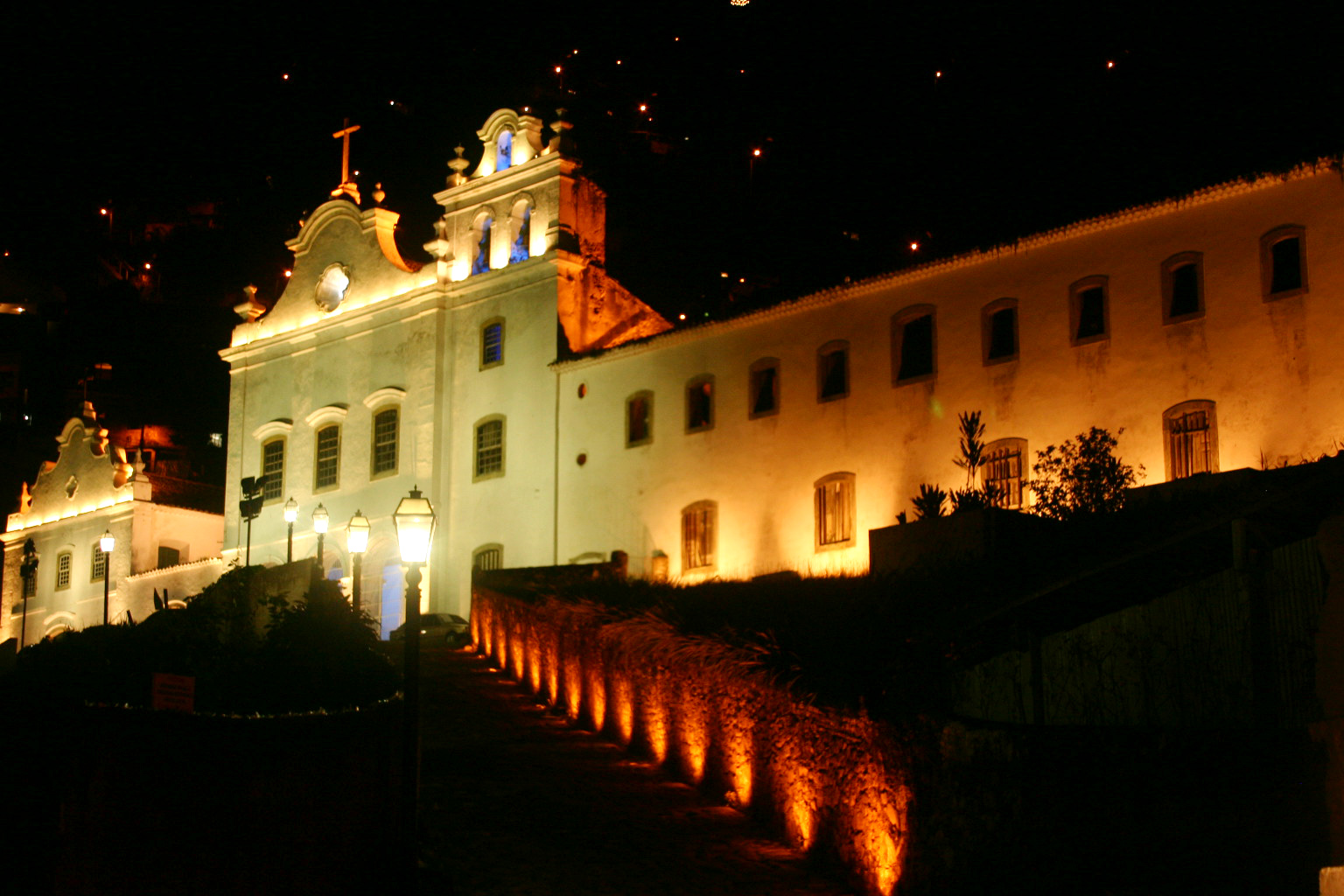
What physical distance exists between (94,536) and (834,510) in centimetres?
2897

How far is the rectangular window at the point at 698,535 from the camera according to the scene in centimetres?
2911

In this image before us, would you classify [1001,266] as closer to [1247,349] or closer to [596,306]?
[1247,349]

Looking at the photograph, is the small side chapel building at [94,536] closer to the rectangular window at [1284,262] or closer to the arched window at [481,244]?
the arched window at [481,244]

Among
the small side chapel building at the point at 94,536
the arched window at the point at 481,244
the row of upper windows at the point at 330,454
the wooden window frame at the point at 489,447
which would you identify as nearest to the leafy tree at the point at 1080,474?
the wooden window frame at the point at 489,447

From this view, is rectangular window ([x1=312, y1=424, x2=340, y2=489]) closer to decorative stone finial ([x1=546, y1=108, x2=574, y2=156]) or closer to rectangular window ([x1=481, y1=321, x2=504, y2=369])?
rectangular window ([x1=481, y1=321, x2=504, y2=369])

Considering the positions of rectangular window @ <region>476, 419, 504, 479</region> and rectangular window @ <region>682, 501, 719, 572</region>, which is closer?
rectangular window @ <region>682, 501, 719, 572</region>

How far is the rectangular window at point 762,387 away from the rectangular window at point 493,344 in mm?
8112

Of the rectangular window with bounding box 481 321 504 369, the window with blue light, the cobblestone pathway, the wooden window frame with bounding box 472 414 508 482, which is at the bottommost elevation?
the cobblestone pathway

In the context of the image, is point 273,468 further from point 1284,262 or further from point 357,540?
point 1284,262

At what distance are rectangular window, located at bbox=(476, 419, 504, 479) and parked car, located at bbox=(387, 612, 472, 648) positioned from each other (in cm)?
440

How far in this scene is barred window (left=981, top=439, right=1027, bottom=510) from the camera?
79.3 ft

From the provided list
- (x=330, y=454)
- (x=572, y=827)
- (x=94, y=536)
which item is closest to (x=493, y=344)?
(x=330, y=454)

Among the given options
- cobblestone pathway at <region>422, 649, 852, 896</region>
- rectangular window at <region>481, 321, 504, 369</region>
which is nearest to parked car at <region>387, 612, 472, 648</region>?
rectangular window at <region>481, 321, 504, 369</region>

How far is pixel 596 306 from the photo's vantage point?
34.5 meters
